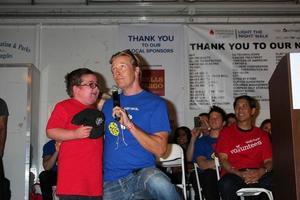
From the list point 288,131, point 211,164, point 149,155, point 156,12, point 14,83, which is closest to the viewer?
point 288,131

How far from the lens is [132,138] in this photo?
1.91 meters

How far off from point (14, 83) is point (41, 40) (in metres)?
0.95

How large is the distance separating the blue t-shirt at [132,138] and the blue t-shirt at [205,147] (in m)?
2.31

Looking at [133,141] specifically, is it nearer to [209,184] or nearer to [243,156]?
[243,156]

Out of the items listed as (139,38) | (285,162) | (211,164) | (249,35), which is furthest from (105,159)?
(249,35)

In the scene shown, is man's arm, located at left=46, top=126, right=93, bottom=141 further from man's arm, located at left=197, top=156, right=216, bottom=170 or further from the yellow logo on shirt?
man's arm, located at left=197, top=156, right=216, bottom=170

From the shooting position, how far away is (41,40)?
561 centimetres

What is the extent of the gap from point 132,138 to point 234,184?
170 centimetres

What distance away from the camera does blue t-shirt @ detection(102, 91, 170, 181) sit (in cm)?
189

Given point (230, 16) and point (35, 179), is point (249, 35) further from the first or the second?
point (35, 179)

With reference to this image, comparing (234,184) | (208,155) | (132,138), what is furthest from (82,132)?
(208,155)

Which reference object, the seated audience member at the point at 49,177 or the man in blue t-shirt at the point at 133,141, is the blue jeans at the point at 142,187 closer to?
the man in blue t-shirt at the point at 133,141

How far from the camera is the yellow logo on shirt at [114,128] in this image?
1952mm

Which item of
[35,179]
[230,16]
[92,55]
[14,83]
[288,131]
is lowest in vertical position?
[35,179]
